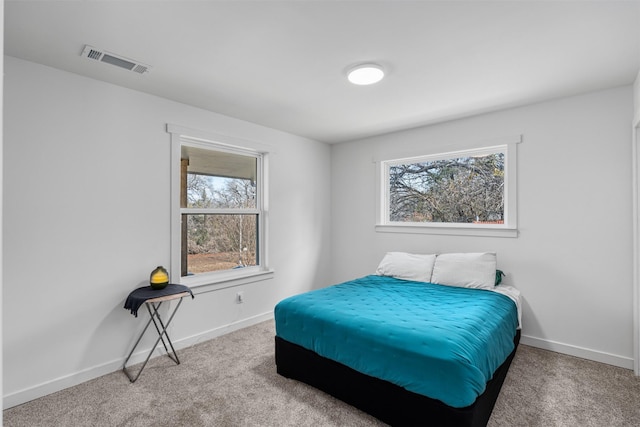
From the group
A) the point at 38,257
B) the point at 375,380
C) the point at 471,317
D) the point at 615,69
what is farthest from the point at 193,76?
Result: the point at 615,69

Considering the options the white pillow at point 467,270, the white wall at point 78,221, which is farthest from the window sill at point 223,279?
the white pillow at point 467,270

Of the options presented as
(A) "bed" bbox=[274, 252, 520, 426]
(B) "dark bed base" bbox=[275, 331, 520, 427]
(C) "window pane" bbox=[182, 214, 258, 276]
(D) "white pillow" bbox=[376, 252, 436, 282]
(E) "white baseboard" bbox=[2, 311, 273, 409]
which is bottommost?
(E) "white baseboard" bbox=[2, 311, 273, 409]

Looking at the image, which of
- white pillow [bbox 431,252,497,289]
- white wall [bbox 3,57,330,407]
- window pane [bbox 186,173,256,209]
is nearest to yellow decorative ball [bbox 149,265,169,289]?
white wall [bbox 3,57,330,407]

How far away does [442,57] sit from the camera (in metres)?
2.48

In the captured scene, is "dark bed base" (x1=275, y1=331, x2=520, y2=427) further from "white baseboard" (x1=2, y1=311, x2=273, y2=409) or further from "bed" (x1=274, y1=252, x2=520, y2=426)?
"white baseboard" (x1=2, y1=311, x2=273, y2=409)

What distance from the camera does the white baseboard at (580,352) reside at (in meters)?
2.97

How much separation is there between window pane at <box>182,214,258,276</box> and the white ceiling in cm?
126

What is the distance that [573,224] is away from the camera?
10.5 feet

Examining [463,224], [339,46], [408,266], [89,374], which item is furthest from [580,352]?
[89,374]

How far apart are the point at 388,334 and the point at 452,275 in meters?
1.55

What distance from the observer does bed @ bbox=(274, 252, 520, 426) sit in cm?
202

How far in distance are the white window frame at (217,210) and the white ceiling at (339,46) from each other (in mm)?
401

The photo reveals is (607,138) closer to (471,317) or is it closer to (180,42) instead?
(471,317)

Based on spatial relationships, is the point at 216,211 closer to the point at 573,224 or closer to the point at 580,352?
the point at 573,224
